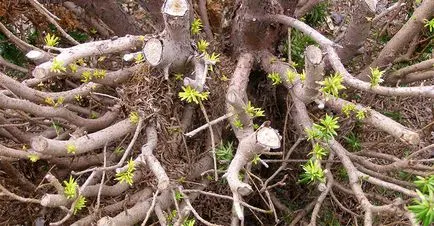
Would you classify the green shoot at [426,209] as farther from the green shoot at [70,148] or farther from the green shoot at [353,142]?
the green shoot at [70,148]

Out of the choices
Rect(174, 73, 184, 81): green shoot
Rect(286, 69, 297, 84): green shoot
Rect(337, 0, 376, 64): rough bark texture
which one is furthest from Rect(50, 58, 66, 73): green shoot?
Rect(337, 0, 376, 64): rough bark texture

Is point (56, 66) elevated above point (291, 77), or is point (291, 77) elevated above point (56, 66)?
point (56, 66)

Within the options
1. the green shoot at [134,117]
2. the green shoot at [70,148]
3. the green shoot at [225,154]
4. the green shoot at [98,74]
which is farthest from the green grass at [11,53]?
the green shoot at [225,154]

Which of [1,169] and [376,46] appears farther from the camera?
[376,46]

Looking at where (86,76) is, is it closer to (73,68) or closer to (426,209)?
(73,68)

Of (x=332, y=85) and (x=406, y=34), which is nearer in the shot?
(x=332, y=85)

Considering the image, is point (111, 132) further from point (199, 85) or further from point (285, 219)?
point (285, 219)

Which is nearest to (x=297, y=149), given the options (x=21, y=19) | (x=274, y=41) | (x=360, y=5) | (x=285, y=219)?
(x=285, y=219)

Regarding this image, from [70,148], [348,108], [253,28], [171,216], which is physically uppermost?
[253,28]

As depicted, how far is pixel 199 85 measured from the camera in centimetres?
202

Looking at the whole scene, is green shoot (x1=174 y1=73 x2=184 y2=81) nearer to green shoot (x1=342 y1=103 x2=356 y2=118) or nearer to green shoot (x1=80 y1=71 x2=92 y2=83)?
green shoot (x1=80 y1=71 x2=92 y2=83)

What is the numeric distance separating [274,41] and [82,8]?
1.01 metres

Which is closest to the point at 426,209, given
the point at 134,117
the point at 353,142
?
the point at 353,142

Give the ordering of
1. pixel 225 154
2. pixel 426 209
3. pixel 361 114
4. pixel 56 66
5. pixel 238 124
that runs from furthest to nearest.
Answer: pixel 225 154 → pixel 238 124 → pixel 361 114 → pixel 56 66 → pixel 426 209
